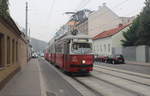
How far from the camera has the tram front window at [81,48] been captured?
21.0 meters

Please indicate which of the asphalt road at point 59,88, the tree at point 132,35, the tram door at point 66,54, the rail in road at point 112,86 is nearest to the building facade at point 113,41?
the tree at point 132,35

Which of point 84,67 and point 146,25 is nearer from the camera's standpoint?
point 84,67

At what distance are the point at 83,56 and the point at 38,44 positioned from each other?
429 feet

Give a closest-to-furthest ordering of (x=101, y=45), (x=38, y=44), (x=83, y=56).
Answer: (x=83, y=56), (x=101, y=45), (x=38, y=44)

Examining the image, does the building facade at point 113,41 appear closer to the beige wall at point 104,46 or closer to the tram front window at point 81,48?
the beige wall at point 104,46

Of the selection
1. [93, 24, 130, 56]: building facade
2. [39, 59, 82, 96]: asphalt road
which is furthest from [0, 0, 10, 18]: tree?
[93, 24, 130, 56]: building facade

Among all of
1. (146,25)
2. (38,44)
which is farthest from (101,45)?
(38,44)

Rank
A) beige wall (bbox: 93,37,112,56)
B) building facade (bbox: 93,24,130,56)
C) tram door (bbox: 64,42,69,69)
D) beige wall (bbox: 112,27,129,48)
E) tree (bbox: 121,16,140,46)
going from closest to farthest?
A: tram door (bbox: 64,42,69,69) < tree (bbox: 121,16,140,46) < building facade (bbox: 93,24,130,56) < beige wall (bbox: 112,27,129,48) < beige wall (bbox: 93,37,112,56)

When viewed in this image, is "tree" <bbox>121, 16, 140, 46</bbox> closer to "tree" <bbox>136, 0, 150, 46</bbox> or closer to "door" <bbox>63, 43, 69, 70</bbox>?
"tree" <bbox>136, 0, 150, 46</bbox>

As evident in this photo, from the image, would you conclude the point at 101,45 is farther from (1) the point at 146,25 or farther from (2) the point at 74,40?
(2) the point at 74,40

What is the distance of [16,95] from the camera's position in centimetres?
1152

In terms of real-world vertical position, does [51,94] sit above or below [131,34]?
below

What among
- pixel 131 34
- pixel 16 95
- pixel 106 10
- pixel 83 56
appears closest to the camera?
pixel 16 95

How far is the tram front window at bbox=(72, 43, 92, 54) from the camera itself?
2100cm
